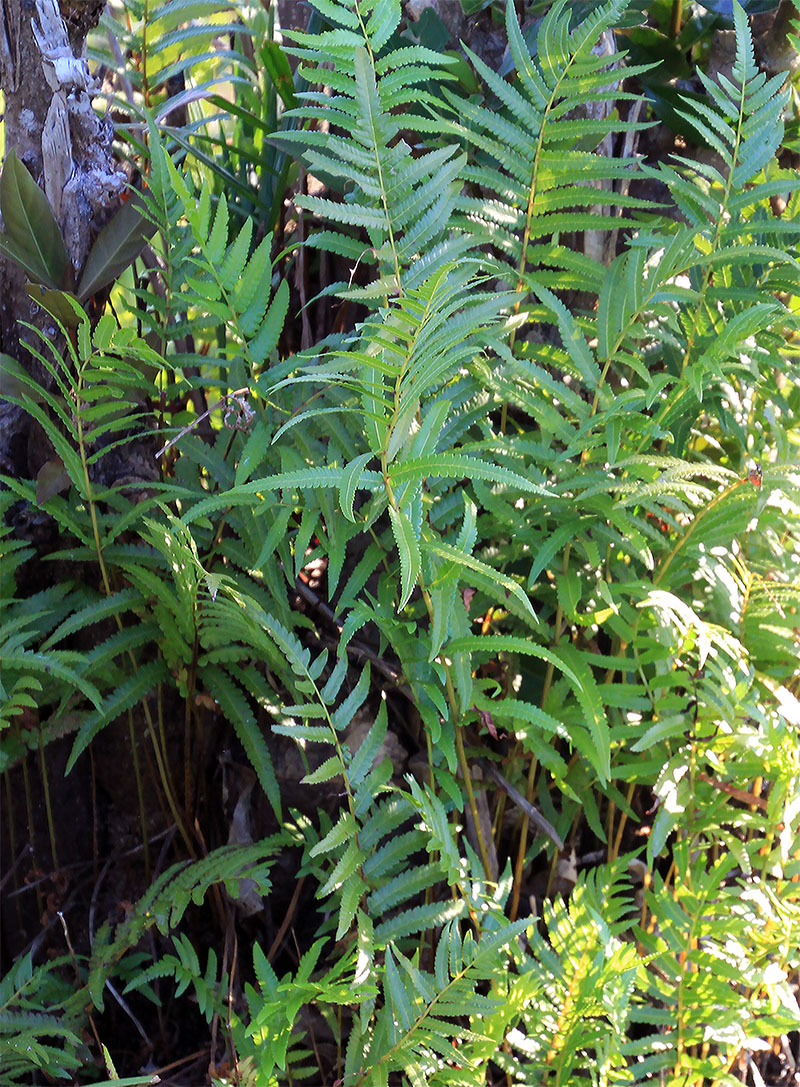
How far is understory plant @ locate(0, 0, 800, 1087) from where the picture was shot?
0.89 metres

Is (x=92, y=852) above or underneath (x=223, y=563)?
underneath

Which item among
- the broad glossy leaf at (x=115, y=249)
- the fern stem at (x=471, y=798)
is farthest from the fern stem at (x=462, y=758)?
the broad glossy leaf at (x=115, y=249)

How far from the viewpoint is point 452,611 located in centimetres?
88

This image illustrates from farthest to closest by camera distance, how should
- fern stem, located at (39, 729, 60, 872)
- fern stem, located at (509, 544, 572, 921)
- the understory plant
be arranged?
1. fern stem, located at (39, 729, 60, 872)
2. fern stem, located at (509, 544, 572, 921)
3. the understory plant

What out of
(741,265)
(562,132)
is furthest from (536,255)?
(741,265)

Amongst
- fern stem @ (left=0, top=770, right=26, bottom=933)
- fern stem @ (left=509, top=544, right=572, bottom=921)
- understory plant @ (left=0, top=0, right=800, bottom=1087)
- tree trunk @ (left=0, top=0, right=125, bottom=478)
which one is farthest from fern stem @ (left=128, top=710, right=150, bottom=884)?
fern stem @ (left=509, top=544, right=572, bottom=921)

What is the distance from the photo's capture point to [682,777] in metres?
1.04

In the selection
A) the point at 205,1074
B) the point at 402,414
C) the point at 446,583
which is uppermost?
the point at 402,414

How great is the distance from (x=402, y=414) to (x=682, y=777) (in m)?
0.59

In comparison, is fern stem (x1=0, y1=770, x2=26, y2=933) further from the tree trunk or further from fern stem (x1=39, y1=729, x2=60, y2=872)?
the tree trunk

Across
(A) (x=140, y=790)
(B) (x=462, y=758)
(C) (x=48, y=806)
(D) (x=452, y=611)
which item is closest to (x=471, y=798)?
(B) (x=462, y=758)

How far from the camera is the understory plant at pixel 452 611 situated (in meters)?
A: 0.89

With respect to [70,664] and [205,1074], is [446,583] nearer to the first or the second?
[70,664]

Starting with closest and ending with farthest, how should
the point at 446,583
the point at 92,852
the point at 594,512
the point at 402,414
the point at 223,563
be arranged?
1. the point at 402,414
2. the point at 446,583
3. the point at 594,512
4. the point at 223,563
5. the point at 92,852
